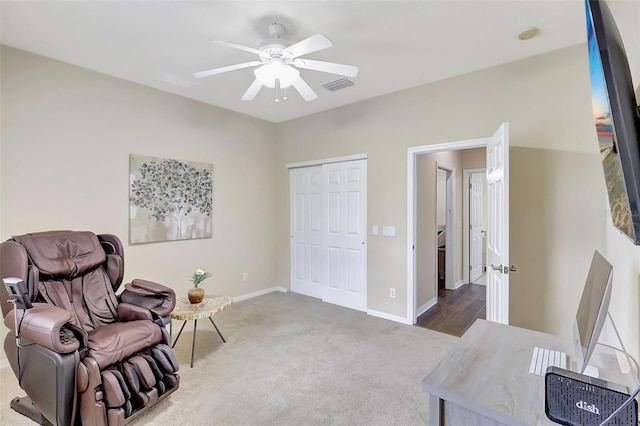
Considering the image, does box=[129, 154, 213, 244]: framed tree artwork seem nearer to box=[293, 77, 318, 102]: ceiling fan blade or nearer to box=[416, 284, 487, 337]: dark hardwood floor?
→ box=[293, 77, 318, 102]: ceiling fan blade

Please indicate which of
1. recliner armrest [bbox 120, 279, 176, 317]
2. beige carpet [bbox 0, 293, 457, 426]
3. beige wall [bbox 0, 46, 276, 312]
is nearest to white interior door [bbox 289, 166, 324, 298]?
beige wall [bbox 0, 46, 276, 312]

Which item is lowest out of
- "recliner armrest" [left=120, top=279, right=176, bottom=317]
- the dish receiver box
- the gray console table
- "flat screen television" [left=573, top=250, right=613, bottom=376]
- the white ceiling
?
"recliner armrest" [left=120, top=279, right=176, bottom=317]

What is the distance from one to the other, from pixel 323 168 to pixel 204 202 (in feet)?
5.69

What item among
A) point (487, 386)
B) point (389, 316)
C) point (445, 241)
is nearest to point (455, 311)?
point (389, 316)

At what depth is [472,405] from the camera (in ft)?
3.07

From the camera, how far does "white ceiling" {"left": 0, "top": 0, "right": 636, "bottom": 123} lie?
2.07 meters

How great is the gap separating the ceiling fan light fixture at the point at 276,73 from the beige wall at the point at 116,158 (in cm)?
195

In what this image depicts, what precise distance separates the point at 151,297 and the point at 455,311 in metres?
3.63

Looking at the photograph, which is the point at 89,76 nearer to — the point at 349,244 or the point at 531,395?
the point at 349,244

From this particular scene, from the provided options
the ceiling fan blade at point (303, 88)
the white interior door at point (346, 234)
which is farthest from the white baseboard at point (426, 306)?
the ceiling fan blade at point (303, 88)

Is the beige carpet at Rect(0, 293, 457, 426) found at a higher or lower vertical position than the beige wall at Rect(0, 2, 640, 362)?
lower

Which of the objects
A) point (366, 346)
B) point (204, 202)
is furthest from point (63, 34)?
point (366, 346)

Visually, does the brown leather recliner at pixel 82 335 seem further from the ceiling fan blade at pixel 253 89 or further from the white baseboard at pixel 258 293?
the white baseboard at pixel 258 293

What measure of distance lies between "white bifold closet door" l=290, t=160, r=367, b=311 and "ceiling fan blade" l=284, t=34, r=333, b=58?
2.15m
